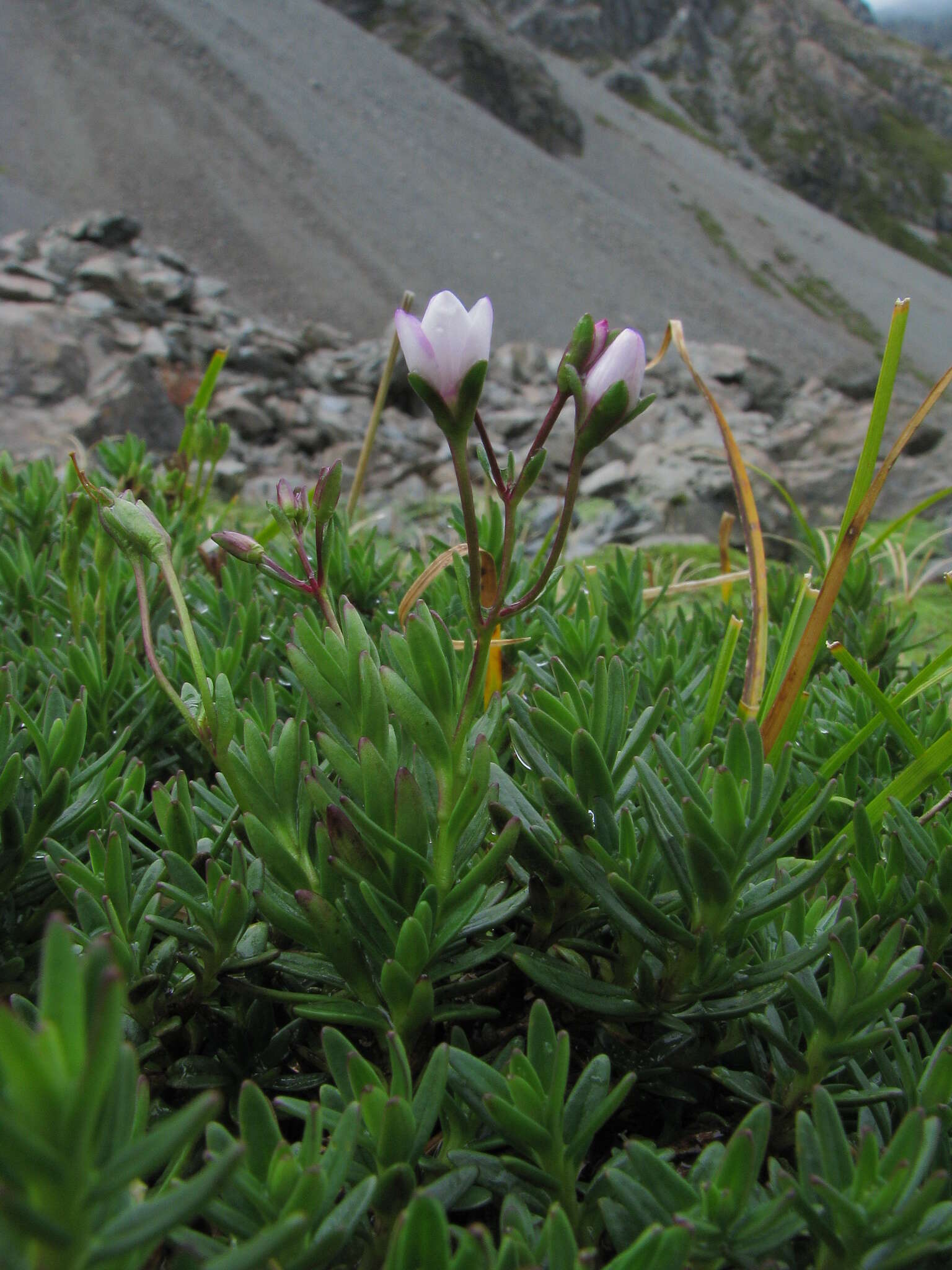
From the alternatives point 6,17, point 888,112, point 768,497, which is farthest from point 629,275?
point 888,112

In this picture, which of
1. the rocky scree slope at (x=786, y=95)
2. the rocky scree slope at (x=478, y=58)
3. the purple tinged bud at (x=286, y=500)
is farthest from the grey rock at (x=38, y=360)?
the rocky scree slope at (x=786, y=95)

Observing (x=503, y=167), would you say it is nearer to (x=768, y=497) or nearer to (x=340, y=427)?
(x=340, y=427)

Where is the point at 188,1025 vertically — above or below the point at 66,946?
below

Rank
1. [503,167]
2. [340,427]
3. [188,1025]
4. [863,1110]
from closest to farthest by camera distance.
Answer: [863,1110], [188,1025], [340,427], [503,167]

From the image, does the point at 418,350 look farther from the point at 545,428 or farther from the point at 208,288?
the point at 208,288

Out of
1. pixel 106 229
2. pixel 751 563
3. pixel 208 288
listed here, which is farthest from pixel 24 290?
pixel 751 563

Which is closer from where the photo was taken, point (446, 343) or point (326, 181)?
point (446, 343)
